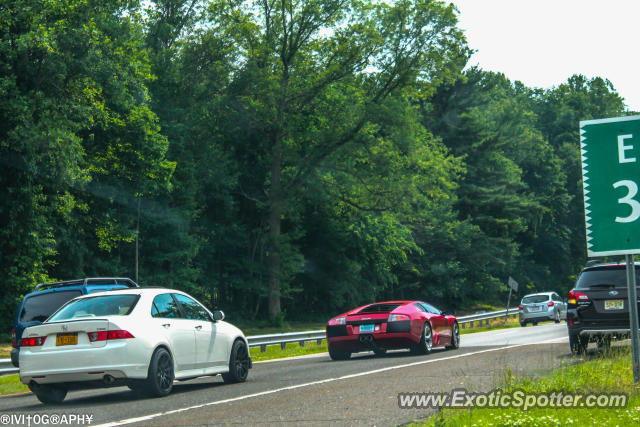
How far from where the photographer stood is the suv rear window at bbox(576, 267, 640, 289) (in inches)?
593

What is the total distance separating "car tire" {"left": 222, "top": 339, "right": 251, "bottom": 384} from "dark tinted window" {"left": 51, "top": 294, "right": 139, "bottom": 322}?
2327 mm

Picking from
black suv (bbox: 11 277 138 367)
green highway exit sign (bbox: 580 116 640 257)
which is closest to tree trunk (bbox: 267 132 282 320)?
black suv (bbox: 11 277 138 367)

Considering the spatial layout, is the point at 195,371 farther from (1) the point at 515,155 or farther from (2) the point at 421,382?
(1) the point at 515,155

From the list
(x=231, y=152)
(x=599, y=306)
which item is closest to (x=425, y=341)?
(x=599, y=306)

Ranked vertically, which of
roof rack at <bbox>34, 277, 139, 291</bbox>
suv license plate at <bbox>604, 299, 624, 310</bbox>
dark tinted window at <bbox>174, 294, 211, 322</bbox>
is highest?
roof rack at <bbox>34, 277, 139, 291</bbox>

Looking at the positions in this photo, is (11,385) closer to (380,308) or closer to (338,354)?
(338,354)

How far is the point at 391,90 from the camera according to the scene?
44.9 m

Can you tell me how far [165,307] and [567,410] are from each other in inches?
233

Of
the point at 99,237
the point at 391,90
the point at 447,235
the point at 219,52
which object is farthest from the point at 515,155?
the point at 99,237

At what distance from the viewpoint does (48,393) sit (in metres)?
10.8

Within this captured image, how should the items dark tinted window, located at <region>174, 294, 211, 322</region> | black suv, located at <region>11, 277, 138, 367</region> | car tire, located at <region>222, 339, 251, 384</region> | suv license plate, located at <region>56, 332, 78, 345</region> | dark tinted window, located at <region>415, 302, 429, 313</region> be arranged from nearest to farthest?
suv license plate, located at <region>56, 332, 78, 345</region>, dark tinted window, located at <region>174, 294, 211, 322</region>, car tire, located at <region>222, 339, 251, 384</region>, black suv, located at <region>11, 277, 138, 367</region>, dark tinted window, located at <region>415, 302, 429, 313</region>

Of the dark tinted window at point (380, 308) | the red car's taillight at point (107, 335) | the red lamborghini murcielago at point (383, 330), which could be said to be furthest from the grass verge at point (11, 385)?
the dark tinted window at point (380, 308)

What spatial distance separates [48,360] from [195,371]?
220 centimetres

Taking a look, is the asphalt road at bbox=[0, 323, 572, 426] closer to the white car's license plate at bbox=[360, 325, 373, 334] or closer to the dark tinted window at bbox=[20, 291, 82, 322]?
the white car's license plate at bbox=[360, 325, 373, 334]
